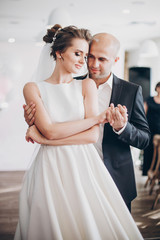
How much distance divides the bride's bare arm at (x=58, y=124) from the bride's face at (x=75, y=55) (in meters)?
0.16

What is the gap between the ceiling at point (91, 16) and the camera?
535 cm

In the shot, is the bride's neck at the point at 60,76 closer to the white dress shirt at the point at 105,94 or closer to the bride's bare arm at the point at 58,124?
the bride's bare arm at the point at 58,124

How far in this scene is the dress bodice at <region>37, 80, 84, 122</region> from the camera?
1.52 metres

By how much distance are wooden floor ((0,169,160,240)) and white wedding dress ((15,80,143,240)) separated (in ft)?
5.54

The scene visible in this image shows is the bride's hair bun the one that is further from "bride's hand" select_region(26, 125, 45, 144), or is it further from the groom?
"bride's hand" select_region(26, 125, 45, 144)

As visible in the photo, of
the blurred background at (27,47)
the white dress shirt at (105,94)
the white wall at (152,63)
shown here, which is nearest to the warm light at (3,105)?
the blurred background at (27,47)

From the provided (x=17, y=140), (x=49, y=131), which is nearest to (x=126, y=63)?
(x=17, y=140)

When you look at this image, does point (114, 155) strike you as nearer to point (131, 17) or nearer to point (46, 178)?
point (46, 178)

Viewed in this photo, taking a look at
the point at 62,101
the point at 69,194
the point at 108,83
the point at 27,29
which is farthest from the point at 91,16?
the point at 69,194

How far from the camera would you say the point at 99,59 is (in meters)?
1.81

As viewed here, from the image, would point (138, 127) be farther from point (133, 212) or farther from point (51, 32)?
point (133, 212)

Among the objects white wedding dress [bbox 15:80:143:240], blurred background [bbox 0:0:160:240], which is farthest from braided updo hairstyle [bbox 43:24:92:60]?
blurred background [bbox 0:0:160:240]

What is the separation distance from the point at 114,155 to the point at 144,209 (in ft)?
7.88

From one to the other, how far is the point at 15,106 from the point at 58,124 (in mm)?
5014
